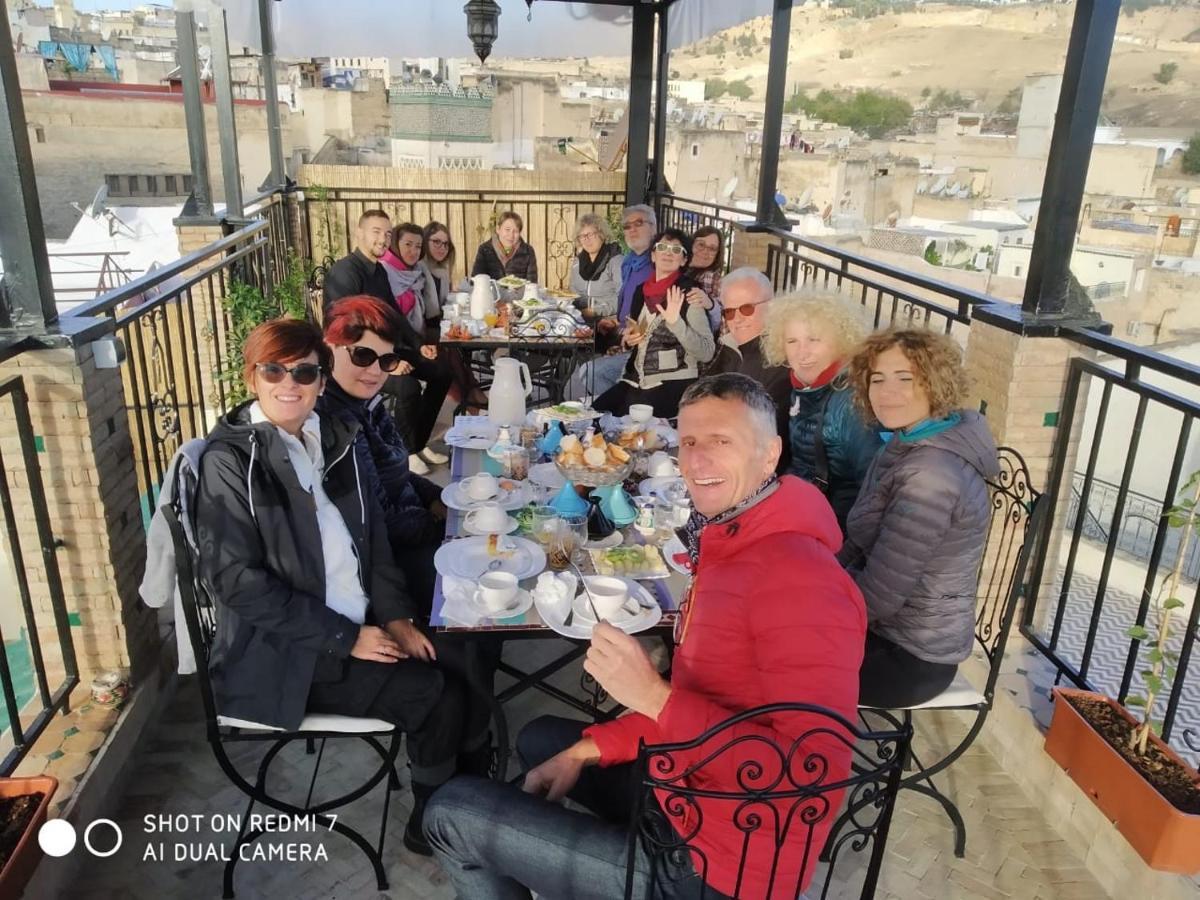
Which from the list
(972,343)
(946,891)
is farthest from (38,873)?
(972,343)

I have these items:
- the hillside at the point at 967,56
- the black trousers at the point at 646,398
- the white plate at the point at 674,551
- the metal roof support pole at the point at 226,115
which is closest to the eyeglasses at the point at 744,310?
the black trousers at the point at 646,398

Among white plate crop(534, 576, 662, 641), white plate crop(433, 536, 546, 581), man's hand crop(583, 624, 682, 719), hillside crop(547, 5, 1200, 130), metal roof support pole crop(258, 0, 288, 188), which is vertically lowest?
white plate crop(534, 576, 662, 641)

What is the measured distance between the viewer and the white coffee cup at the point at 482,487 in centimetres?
232

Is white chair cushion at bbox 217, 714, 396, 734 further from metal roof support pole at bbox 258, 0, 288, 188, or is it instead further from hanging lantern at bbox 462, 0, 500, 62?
metal roof support pole at bbox 258, 0, 288, 188

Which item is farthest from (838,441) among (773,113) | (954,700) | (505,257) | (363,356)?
(505,257)

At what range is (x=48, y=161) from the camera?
2167 inches

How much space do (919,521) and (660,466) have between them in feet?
3.03

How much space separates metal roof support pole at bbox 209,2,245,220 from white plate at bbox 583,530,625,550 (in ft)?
14.4

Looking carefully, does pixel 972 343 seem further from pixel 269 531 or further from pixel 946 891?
pixel 269 531

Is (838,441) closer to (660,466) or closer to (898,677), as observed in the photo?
(660,466)

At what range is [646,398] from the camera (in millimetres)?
4090

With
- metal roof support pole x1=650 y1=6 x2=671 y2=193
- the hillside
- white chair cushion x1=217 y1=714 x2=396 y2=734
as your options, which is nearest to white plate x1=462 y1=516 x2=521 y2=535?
white chair cushion x1=217 y1=714 x2=396 y2=734

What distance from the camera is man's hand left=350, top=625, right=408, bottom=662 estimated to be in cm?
192

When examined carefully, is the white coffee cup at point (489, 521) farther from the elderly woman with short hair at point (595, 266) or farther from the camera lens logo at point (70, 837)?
the elderly woman with short hair at point (595, 266)
